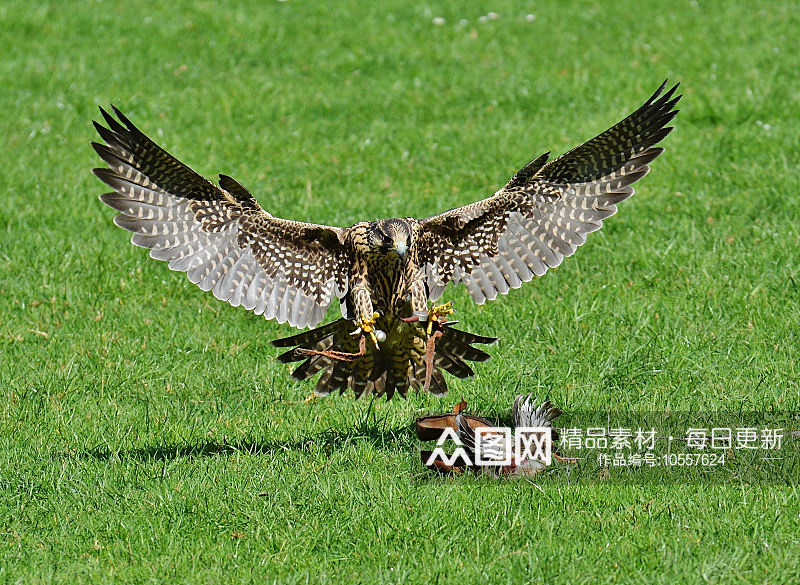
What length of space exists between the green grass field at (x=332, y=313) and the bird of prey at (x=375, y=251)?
594 mm

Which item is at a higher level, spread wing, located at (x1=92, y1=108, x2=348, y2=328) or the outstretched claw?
spread wing, located at (x1=92, y1=108, x2=348, y2=328)

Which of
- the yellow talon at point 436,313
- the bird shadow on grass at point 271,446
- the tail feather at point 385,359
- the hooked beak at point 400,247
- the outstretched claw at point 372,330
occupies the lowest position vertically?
the bird shadow on grass at point 271,446

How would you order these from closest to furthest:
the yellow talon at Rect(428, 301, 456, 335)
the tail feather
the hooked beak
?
the hooked beak → the yellow talon at Rect(428, 301, 456, 335) → the tail feather

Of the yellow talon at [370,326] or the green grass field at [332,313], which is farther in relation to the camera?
the yellow talon at [370,326]

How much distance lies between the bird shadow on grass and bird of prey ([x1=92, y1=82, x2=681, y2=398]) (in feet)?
0.98

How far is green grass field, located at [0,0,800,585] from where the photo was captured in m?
5.36

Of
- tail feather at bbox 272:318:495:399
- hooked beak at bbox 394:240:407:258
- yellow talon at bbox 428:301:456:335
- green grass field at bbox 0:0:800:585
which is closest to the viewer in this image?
green grass field at bbox 0:0:800:585

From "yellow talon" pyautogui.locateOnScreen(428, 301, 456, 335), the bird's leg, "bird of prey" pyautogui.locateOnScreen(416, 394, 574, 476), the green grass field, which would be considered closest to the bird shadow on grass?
the green grass field

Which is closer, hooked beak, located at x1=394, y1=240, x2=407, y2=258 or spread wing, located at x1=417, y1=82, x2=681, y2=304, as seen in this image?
hooked beak, located at x1=394, y1=240, x2=407, y2=258

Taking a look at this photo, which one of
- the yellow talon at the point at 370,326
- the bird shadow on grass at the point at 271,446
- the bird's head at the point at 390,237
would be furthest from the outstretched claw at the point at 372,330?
the bird shadow on grass at the point at 271,446

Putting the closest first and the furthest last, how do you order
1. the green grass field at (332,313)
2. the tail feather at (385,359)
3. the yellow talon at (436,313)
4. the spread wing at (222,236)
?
1. the green grass field at (332,313)
2. the yellow talon at (436,313)
3. the spread wing at (222,236)
4. the tail feather at (385,359)

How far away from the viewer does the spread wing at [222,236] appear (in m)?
6.12

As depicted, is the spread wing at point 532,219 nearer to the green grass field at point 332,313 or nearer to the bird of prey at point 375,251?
the bird of prey at point 375,251

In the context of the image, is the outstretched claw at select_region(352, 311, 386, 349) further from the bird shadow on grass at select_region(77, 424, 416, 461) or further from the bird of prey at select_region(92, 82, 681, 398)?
the bird shadow on grass at select_region(77, 424, 416, 461)
